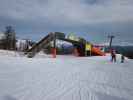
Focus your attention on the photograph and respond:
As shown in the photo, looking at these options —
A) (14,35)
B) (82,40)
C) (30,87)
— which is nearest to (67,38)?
(82,40)

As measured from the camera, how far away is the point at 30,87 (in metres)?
7.60

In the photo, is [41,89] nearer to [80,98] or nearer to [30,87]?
[30,87]

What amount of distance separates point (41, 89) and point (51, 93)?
63 cm

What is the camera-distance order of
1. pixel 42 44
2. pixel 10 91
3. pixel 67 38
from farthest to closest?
1. pixel 67 38
2. pixel 42 44
3. pixel 10 91

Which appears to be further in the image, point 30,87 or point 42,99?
point 30,87

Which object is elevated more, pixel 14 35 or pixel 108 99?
pixel 14 35

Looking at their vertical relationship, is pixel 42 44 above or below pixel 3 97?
above

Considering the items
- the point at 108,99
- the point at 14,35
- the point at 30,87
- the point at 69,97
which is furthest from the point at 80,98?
the point at 14,35

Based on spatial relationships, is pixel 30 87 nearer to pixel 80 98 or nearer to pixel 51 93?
pixel 51 93

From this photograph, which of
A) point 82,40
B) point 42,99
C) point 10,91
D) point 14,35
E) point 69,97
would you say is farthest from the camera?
point 14,35

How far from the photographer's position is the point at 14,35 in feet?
245

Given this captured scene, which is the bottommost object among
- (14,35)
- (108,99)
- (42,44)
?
(108,99)

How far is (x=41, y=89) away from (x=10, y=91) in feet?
3.49

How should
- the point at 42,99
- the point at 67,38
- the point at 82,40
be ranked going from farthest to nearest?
1. the point at 82,40
2. the point at 67,38
3. the point at 42,99
